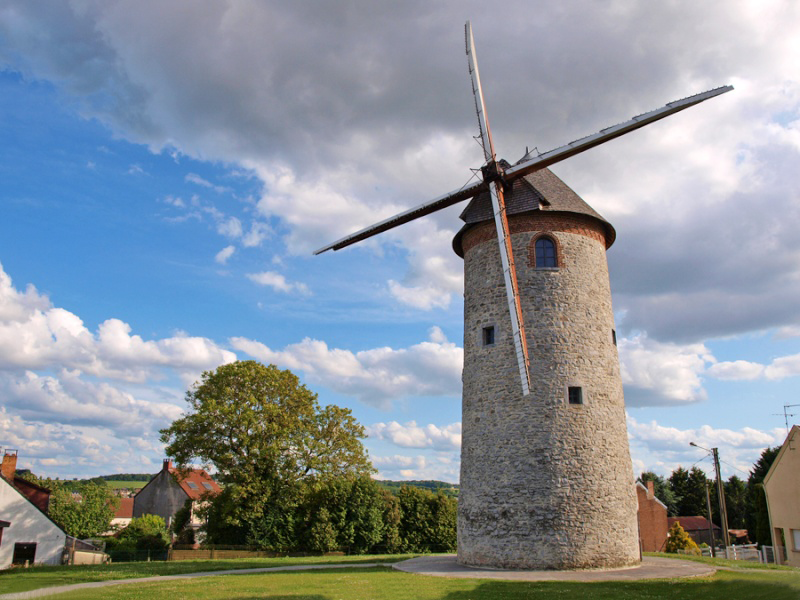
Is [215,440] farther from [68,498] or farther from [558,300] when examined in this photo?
[68,498]

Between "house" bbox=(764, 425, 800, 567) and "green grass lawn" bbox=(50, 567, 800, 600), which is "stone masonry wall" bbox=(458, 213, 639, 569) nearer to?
"green grass lawn" bbox=(50, 567, 800, 600)

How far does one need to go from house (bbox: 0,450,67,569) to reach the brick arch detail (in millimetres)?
22886

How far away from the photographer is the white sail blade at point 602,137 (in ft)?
54.9

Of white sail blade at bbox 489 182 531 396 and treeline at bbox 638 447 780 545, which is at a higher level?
white sail blade at bbox 489 182 531 396

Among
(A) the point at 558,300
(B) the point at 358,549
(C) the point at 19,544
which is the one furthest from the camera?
(B) the point at 358,549

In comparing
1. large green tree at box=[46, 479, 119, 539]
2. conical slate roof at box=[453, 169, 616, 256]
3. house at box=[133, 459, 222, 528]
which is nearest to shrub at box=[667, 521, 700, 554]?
conical slate roof at box=[453, 169, 616, 256]

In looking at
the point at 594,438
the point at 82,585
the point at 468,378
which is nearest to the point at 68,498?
the point at 82,585

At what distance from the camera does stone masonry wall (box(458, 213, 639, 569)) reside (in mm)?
15695

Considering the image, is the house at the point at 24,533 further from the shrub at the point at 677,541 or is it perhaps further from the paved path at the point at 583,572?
the shrub at the point at 677,541

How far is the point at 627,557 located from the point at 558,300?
23.2 feet

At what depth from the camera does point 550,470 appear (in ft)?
52.2

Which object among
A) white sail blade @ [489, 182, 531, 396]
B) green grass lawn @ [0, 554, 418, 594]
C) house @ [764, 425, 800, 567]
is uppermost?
white sail blade @ [489, 182, 531, 396]

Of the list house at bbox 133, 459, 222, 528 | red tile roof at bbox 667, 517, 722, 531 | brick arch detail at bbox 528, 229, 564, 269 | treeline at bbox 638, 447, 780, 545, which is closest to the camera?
brick arch detail at bbox 528, 229, 564, 269

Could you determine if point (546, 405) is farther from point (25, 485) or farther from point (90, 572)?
point (25, 485)
